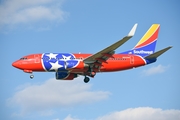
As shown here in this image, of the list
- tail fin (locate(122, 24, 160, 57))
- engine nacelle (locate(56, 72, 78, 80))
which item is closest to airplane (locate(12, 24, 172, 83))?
engine nacelle (locate(56, 72, 78, 80))

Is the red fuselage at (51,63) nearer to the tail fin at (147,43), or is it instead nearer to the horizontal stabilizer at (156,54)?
the horizontal stabilizer at (156,54)

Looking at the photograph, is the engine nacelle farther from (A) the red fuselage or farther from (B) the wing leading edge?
(B) the wing leading edge

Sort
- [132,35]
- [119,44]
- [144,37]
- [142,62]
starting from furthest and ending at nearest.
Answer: [144,37] < [142,62] < [119,44] < [132,35]

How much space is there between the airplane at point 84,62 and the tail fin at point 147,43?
0.59 m

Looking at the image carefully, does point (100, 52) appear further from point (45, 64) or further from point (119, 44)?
point (45, 64)

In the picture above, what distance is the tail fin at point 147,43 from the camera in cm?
7881

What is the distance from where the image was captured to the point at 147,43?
8112 cm

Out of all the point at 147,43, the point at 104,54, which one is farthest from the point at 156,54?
the point at 104,54

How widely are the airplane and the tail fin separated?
1.92 feet

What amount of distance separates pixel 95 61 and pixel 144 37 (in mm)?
14576

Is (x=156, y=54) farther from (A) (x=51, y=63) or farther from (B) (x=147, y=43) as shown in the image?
(A) (x=51, y=63)

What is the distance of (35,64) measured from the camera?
69938 millimetres

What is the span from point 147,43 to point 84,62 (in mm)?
15342

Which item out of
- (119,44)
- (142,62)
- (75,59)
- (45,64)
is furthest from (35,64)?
(142,62)
